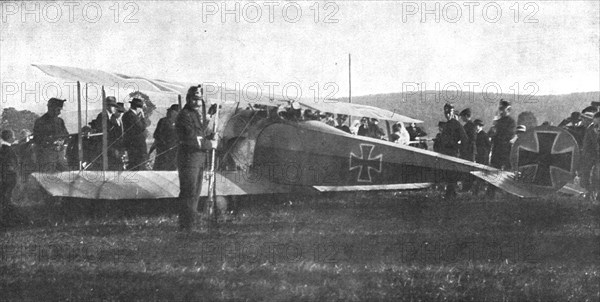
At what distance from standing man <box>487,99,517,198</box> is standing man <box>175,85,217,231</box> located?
2.83 metres

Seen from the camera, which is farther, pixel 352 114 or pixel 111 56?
pixel 352 114

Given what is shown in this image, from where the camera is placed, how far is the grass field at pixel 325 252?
419 cm

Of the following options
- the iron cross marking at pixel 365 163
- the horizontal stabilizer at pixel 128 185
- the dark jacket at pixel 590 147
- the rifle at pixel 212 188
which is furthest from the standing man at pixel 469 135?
the rifle at pixel 212 188

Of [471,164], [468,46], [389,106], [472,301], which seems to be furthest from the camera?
[389,106]

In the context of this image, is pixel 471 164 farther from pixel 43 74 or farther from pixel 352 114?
pixel 43 74

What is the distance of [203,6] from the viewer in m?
5.19

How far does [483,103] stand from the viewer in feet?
17.7

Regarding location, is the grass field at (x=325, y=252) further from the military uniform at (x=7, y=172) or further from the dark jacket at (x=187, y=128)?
the dark jacket at (x=187, y=128)

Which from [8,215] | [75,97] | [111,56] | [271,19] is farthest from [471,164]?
[8,215]

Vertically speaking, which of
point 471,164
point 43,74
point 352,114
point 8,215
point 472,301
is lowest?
point 472,301

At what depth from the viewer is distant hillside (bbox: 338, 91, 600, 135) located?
509 cm

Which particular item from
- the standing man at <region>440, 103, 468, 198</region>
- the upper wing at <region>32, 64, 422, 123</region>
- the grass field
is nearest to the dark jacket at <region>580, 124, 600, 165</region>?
the grass field

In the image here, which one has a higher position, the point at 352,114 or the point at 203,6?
the point at 203,6

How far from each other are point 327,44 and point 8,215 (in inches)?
144
